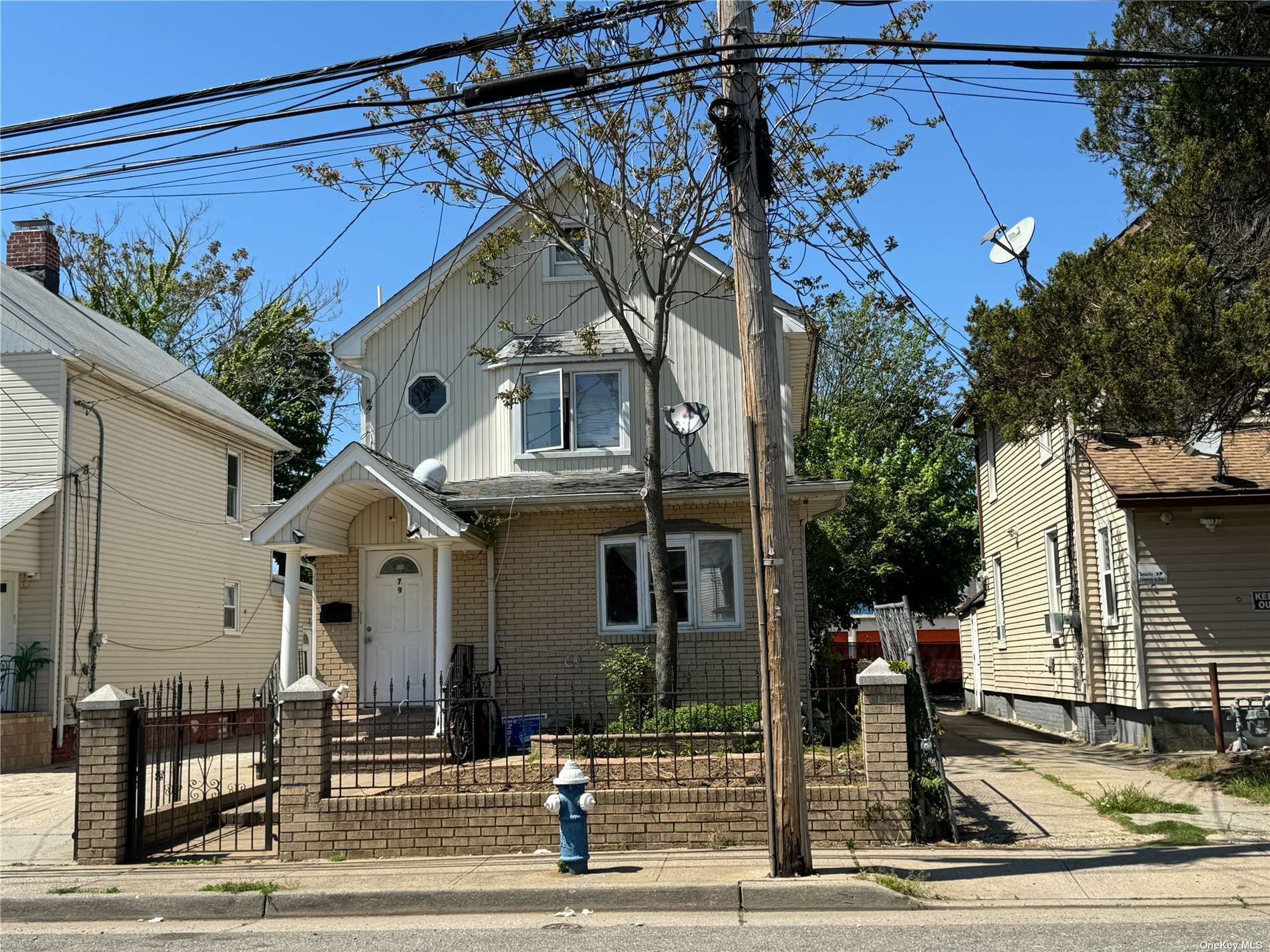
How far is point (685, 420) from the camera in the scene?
16906 millimetres

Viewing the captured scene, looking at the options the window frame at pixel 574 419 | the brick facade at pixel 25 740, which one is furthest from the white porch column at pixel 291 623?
the brick facade at pixel 25 740

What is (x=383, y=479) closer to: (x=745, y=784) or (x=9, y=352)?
(x=745, y=784)

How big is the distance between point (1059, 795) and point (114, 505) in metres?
15.9

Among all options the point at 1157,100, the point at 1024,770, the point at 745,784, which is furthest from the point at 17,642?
the point at 1157,100

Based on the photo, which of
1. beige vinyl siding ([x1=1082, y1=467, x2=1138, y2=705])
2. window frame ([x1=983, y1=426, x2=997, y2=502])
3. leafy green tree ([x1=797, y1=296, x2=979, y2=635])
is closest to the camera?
beige vinyl siding ([x1=1082, y1=467, x2=1138, y2=705])

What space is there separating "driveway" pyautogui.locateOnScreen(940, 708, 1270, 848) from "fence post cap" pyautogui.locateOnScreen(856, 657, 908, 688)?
1724mm

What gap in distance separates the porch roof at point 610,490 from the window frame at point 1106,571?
12.8 ft

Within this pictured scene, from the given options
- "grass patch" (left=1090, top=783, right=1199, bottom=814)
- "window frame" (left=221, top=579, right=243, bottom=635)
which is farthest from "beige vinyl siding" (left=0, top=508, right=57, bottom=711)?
"grass patch" (left=1090, top=783, right=1199, bottom=814)

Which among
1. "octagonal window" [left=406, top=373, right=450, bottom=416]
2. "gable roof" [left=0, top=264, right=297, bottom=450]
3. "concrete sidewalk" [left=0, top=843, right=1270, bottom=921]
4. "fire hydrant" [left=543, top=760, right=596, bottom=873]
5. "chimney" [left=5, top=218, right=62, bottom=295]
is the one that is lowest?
"concrete sidewalk" [left=0, top=843, right=1270, bottom=921]

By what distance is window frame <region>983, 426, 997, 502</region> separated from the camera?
24266mm

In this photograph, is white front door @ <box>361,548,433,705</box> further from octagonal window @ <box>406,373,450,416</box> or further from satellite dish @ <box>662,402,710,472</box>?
satellite dish @ <box>662,402,710,472</box>

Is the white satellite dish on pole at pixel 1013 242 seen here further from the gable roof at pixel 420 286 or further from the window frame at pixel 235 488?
the window frame at pixel 235 488

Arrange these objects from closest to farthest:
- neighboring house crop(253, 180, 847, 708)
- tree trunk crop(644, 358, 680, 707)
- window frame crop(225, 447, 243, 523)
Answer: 1. tree trunk crop(644, 358, 680, 707)
2. neighboring house crop(253, 180, 847, 708)
3. window frame crop(225, 447, 243, 523)

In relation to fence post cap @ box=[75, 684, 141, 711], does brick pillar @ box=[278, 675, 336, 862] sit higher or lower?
lower
